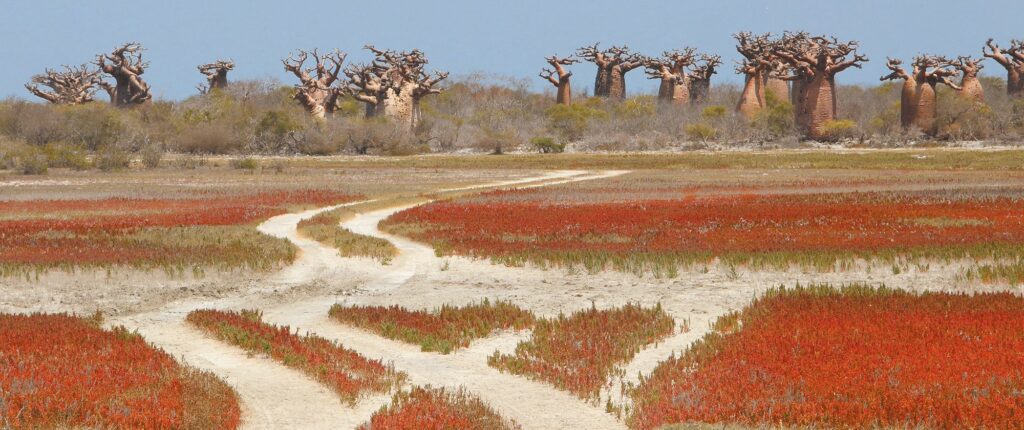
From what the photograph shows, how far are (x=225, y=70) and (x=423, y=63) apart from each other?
116ft

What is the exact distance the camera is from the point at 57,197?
1635 inches

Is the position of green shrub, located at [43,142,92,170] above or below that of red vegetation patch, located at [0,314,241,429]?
above

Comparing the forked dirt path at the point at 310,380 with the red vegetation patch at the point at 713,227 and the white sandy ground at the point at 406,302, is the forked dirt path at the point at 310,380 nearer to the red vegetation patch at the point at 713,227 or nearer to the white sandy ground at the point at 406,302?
the white sandy ground at the point at 406,302

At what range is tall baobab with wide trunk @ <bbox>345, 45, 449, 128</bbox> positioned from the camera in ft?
304

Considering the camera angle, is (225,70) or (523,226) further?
(225,70)

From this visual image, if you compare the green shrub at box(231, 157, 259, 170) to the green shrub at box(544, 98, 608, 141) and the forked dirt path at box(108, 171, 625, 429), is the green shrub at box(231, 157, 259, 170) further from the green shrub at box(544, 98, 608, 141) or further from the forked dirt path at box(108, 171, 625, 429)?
the forked dirt path at box(108, 171, 625, 429)

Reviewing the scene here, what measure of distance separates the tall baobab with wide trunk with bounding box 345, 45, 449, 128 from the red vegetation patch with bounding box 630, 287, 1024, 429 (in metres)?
78.1

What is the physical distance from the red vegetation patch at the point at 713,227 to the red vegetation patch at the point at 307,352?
7.80 metres

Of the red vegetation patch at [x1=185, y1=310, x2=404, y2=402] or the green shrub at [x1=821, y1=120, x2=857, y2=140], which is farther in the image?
the green shrub at [x1=821, y1=120, x2=857, y2=140]

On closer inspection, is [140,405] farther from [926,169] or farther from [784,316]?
[926,169]

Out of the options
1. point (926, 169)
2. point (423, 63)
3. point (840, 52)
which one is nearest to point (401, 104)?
point (423, 63)

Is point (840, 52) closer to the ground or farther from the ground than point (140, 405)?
farther from the ground

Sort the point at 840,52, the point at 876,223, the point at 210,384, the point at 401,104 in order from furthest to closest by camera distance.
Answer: the point at 401,104
the point at 840,52
the point at 876,223
the point at 210,384

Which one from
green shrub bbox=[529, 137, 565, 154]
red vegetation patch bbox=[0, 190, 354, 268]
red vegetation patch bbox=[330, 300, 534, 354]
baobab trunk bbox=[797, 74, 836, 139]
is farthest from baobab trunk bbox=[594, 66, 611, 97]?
red vegetation patch bbox=[330, 300, 534, 354]
